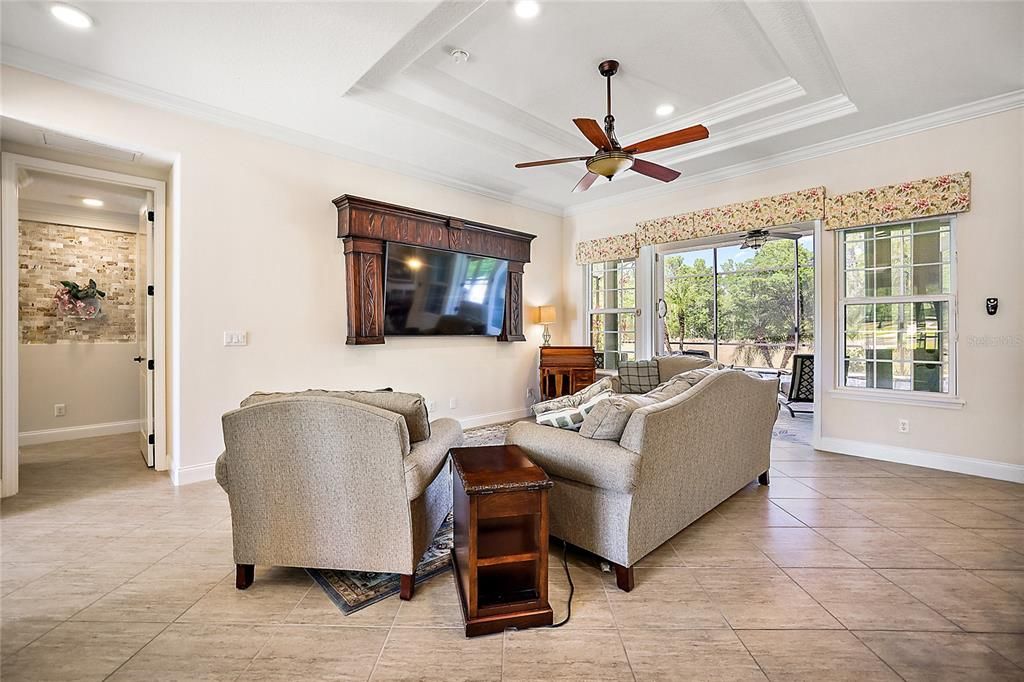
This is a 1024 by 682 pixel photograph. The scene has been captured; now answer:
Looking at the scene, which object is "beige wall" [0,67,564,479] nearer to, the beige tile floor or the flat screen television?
the flat screen television

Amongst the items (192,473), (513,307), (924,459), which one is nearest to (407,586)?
(192,473)

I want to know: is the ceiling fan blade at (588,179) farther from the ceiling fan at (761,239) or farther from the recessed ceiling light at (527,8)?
the ceiling fan at (761,239)

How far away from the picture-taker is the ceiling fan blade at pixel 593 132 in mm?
2799

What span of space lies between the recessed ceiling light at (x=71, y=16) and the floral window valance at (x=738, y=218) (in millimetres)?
4915

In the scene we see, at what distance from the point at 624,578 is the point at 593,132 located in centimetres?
247

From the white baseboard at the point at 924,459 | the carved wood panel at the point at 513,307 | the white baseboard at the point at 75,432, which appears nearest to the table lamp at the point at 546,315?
Answer: the carved wood panel at the point at 513,307

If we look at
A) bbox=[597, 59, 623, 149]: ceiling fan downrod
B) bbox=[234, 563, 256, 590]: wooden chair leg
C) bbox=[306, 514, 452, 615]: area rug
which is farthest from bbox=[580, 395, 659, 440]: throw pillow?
bbox=[597, 59, 623, 149]: ceiling fan downrod

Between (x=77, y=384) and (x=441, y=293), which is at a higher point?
(x=441, y=293)

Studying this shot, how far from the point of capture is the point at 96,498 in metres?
3.15

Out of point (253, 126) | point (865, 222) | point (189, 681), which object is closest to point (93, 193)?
point (253, 126)

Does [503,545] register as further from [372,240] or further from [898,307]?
[898,307]

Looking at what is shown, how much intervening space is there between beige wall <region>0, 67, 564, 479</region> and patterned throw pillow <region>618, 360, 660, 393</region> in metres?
2.12

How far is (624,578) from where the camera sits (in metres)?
2.03

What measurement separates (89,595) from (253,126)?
3.31 meters
